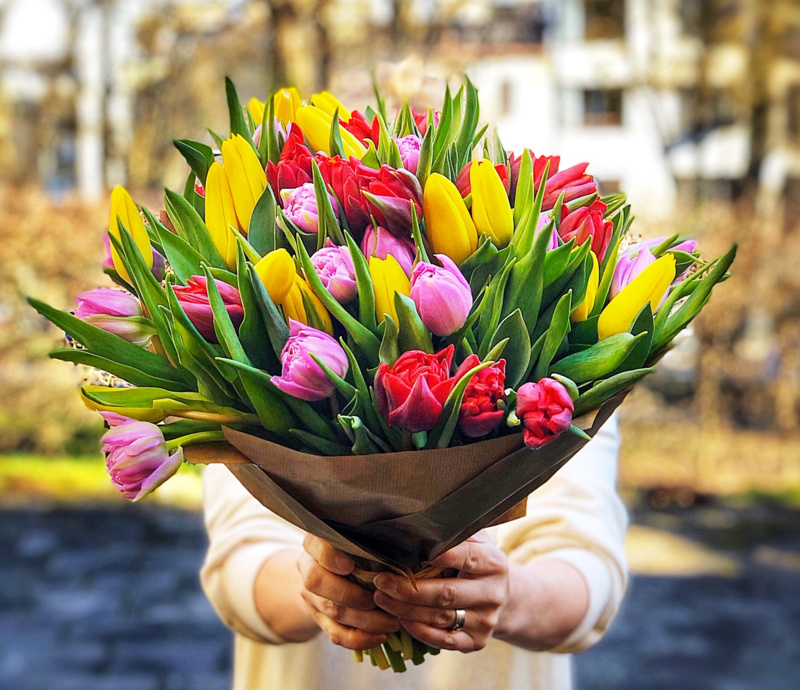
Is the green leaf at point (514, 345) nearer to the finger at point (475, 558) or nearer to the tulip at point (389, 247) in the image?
the tulip at point (389, 247)

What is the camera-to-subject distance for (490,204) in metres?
0.97

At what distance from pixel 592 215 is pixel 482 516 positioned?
353 millimetres

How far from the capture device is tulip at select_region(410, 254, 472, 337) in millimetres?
874

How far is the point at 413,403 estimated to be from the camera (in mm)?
850

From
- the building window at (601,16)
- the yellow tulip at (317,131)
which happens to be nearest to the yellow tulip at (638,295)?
the yellow tulip at (317,131)

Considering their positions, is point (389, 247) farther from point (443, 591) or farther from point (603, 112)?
point (603, 112)

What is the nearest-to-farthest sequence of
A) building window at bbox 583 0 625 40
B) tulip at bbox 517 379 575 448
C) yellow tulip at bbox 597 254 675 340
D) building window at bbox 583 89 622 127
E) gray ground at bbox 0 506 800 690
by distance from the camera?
tulip at bbox 517 379 575 448
yellow tulip at bbox 597 254 675 340
gray ground at bbox 0 506 800 690
building window at bbox 583 0 625 40
building window at bbox 583 89 622 127

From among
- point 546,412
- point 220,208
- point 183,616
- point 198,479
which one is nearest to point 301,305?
point 220,208

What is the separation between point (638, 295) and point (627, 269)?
6cm

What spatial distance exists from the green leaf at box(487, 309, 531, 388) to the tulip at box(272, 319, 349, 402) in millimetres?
158

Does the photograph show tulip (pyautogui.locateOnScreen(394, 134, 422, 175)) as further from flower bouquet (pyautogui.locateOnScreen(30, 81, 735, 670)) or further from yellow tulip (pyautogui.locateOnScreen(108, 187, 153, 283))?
yellow tulip (pyautogui.locateOnScreen(108, 187, 153, 283))

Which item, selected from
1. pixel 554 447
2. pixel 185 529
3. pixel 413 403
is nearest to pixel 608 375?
pixel 554 447

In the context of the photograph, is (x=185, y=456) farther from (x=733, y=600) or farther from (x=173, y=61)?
(x=173, y=61)

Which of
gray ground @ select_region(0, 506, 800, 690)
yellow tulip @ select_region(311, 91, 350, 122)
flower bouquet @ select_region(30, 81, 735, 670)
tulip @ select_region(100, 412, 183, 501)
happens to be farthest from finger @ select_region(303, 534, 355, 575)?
gray ground @ select_region(0, 506, 800, 690)
